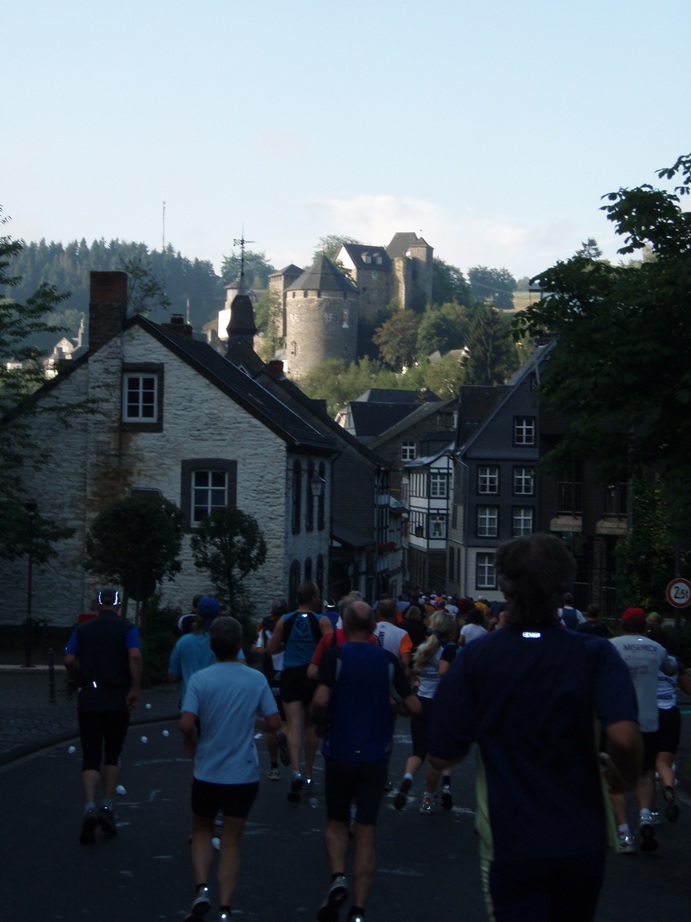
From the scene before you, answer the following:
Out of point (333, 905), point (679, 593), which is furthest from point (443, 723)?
point (679, 593)

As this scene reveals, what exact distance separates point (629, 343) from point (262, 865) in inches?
674

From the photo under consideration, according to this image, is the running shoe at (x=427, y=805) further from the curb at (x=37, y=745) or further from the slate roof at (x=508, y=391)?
the slate roof at (x=508, y=391)

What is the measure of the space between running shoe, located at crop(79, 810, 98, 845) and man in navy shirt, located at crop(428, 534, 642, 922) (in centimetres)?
595

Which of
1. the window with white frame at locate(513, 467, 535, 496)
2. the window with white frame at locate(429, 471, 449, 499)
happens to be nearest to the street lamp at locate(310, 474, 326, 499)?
the window with white frame at locate(513, 467, 535, 496)

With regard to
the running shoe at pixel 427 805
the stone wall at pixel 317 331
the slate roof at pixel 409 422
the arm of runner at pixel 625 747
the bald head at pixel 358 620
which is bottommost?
the running shoe at pixel 427 805

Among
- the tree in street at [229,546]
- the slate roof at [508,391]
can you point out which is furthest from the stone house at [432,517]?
the tree in street at [229,546]

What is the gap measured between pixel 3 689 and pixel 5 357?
11.3 meters

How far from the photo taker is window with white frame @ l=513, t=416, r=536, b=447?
6066 centimetres

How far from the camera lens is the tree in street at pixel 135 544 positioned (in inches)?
1084

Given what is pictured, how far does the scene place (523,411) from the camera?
6078 cm

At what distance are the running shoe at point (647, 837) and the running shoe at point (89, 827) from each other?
13.1 ft

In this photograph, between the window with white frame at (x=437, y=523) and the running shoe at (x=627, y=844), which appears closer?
the running shoe at (x=627, y=844)

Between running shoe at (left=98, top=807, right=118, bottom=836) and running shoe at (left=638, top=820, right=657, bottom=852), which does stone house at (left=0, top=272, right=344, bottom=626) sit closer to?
running shoe at (left=98, top=807, right=118, bottom=836)

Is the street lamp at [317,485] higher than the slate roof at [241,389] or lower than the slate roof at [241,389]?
lower
